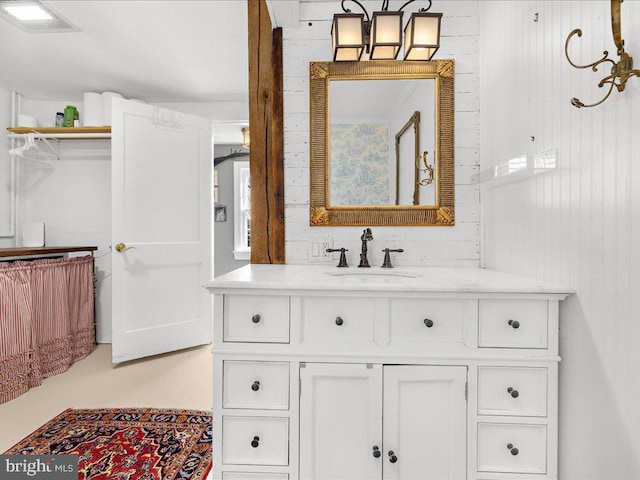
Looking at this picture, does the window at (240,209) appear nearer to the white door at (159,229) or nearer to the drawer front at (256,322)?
the white door at (159,229)

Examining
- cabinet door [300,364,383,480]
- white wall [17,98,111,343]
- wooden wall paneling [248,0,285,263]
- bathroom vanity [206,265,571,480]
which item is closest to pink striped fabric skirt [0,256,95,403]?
white wall [17,98,111,343]

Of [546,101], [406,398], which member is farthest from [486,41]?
[406,398]

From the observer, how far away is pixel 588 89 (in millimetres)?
1150

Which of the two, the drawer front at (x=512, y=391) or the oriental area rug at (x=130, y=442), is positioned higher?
the drawer front at (x=512, y=391)

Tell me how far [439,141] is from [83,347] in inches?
138

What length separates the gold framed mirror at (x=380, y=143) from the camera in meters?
2.01

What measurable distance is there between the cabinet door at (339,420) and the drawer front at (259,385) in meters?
0.08

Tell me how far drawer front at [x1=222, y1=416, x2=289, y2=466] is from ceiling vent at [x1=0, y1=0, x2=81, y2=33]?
2646 mm

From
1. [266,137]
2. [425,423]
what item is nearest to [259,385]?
[425,423]

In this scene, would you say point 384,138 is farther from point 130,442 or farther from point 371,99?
point 130,442

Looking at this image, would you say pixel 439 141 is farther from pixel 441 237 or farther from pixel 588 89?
pixel 588 89

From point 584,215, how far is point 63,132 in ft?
13.5

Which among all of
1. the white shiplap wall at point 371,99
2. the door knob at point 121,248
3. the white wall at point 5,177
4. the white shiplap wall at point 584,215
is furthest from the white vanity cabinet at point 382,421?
the white wall at point 5,177

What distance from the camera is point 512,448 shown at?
4.25 feet
